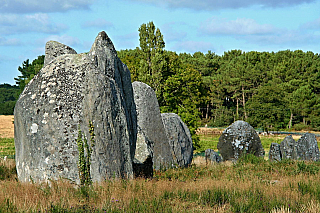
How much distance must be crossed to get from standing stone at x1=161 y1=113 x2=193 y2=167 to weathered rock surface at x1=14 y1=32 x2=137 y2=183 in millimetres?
7129

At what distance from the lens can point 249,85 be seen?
7381cm

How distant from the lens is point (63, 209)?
4961mm

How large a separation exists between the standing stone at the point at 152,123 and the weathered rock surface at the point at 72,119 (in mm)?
4984

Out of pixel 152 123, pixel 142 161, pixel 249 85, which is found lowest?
pixel 142 161

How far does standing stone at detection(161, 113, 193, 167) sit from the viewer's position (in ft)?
47.8

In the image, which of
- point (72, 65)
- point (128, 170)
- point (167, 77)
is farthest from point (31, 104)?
point (167, 77)

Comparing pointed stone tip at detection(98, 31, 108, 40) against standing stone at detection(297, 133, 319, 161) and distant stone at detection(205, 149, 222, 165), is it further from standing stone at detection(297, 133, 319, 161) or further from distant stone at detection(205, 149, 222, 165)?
standing stone at detection(297, 133, 319, 161)

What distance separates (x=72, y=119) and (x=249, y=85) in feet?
231

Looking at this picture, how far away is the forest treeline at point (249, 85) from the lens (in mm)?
36500

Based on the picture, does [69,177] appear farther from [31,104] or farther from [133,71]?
[133,71]

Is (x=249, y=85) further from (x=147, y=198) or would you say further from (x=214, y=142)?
(x=147, y=198)

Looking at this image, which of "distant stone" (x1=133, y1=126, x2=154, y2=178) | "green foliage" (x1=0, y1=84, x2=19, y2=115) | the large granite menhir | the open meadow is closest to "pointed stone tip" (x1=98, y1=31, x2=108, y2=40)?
"distant stone" (x1=133, y1=126, x2=154, y2=178)

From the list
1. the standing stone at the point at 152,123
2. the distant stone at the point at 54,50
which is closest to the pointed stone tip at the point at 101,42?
the distant stone at the point at 54,50

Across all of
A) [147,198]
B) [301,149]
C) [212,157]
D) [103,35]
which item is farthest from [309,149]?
[147,198]
